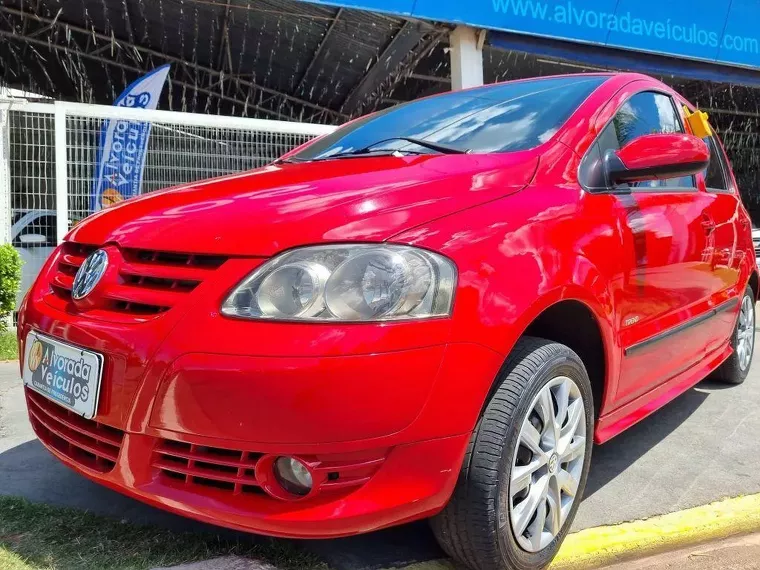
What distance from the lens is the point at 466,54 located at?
9359 mm

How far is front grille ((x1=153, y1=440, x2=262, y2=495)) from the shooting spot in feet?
5.13

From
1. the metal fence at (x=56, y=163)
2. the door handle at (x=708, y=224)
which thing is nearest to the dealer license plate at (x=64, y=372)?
the door handle at (x=708, y=224)

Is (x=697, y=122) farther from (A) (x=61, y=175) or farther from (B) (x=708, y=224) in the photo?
(A) (x=61, y=175)

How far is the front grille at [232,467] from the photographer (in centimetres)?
154

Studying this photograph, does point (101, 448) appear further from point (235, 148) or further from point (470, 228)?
point (235, 148)

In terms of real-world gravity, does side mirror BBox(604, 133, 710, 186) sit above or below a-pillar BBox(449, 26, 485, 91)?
below

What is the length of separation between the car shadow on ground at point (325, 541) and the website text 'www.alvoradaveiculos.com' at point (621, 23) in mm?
7376

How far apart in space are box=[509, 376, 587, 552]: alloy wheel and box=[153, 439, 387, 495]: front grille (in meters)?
0.46

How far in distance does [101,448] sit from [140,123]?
200 inches

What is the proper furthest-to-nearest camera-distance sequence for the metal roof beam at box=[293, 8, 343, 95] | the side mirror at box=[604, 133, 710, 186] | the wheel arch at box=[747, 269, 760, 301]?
the metal roof beam at box=[293, 8, 343, 95] < the wheel arch at box=[747, 269, 760, 301] < the side mirror at box=[604, 133, 710, 186]

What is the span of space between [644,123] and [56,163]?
521 cm

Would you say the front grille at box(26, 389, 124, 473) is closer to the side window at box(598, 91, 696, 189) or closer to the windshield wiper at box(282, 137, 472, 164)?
the windshield wiper at box(282, 137, 472, 164)

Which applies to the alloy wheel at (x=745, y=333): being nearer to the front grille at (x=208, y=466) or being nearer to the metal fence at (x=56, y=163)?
the front grille at (x=208, y=466)

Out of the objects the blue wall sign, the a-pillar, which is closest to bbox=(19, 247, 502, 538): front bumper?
the blue wall sign
